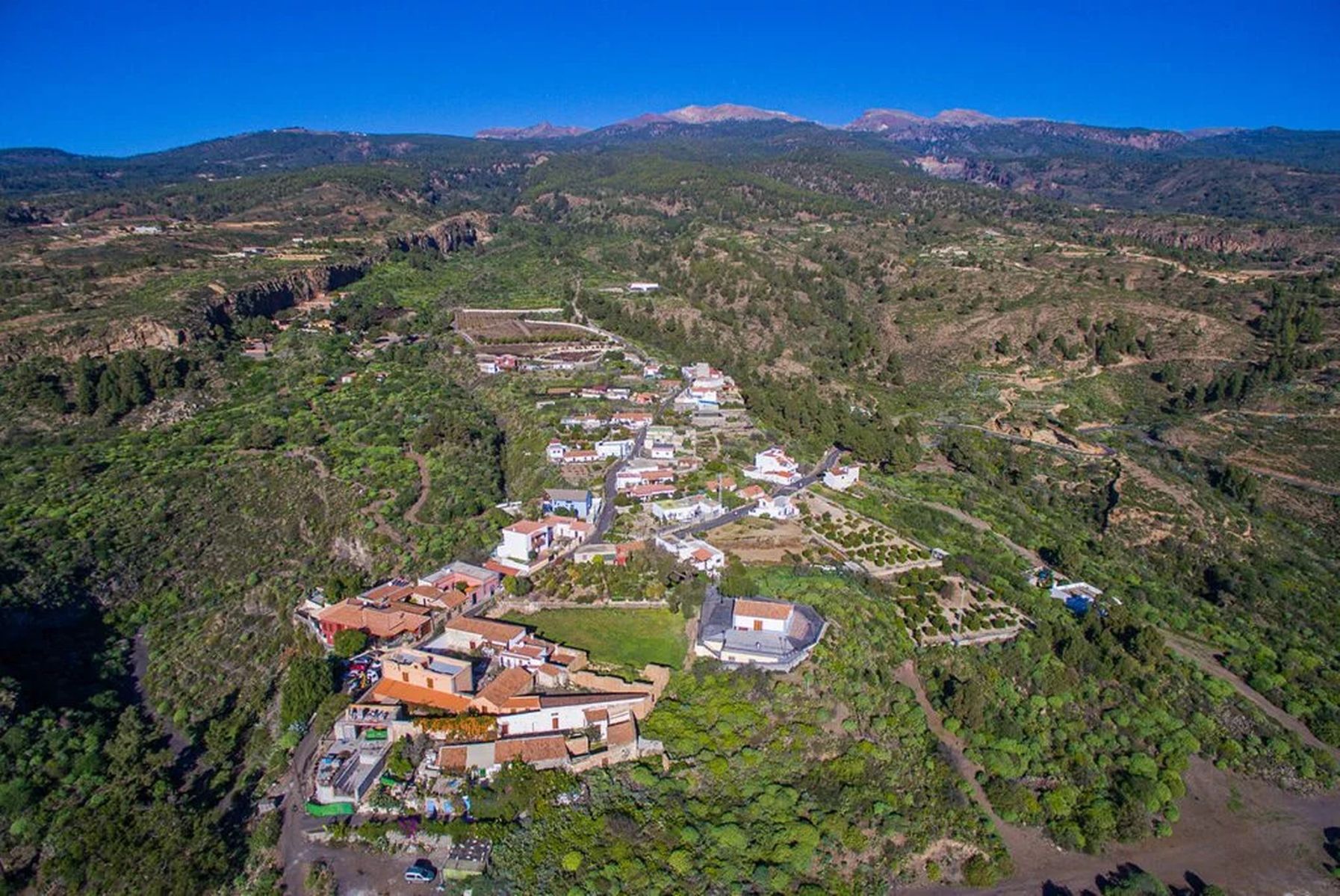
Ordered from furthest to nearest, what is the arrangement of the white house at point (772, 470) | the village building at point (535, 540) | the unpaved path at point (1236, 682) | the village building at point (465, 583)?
1. the white house at point (772, 470)
2. the village building at point (535, 540)
3. the village building at point (465, 583)
4. the unpaved path at point (1236, 682)

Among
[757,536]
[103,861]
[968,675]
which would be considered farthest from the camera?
[757,536]

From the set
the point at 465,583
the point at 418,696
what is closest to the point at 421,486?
the point at 465,583

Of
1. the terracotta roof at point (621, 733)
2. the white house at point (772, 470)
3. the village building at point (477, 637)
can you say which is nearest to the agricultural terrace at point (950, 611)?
the white house at point (772, 470)

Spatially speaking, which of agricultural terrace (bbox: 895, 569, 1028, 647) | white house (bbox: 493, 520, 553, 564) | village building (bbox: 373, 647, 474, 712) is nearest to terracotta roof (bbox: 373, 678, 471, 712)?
village building (bbox: 373, 647, 474, 712)

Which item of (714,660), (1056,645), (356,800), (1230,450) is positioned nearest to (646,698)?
(714,660)

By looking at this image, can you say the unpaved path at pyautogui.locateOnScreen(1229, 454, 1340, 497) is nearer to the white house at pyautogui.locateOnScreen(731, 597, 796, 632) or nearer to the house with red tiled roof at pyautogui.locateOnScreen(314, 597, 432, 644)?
the white house at pyautogui.locateOnScreen(731, 597, 796, 632)

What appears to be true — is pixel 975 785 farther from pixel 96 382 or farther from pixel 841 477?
pixel 96 382

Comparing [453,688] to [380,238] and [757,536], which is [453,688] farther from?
[380,238]

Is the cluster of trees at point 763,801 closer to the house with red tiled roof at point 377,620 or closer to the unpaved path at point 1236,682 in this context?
the house with red tiled roof at point 377,620
